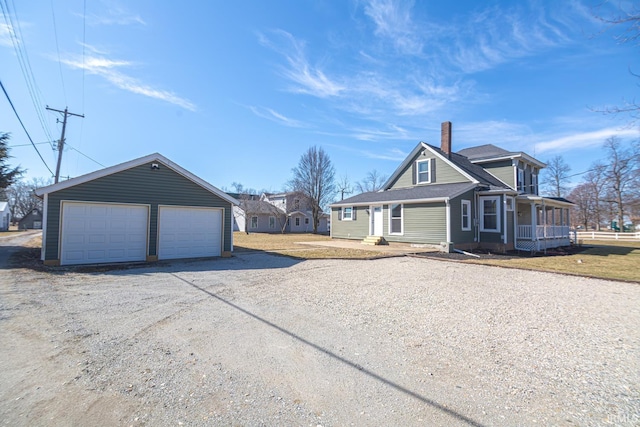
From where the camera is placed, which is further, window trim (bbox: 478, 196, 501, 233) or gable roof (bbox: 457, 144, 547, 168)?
gable roof (bbox: 457, 144, 547, 168)

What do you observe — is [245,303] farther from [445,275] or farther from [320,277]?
[445,275]

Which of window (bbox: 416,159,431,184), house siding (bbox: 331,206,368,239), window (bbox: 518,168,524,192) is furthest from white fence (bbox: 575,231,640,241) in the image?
house siding (bbox: 331,206,368,239)

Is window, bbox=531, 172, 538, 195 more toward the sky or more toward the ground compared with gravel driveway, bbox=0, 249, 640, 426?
more toward the sky

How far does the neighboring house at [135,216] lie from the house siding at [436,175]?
12480mm

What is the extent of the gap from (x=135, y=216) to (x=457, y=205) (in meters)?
15.1

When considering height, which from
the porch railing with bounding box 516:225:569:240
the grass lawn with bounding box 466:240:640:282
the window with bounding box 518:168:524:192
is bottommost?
the grass lawn with bounding box 466:240:640:282

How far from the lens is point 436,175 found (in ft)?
65.2

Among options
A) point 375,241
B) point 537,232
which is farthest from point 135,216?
point 537,232

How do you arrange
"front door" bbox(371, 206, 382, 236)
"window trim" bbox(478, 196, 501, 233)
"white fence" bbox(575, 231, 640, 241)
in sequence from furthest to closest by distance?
"white fence" bbox(575, 231, 640, 241)
"front door" bbox(371, 206, 382, 236)
"window trim" bbox(478, 196, 501, 233)

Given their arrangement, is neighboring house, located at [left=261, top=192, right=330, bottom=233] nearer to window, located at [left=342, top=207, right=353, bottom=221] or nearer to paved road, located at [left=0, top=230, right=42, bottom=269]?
window, located at [left=342, top=207, right=353, bottom=221]

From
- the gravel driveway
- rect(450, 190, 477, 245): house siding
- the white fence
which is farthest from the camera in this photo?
the white fence

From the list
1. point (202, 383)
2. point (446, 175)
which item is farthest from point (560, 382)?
point (446, 175)

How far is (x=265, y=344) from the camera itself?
4.09m

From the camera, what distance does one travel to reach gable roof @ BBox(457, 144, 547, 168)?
2005 cm
